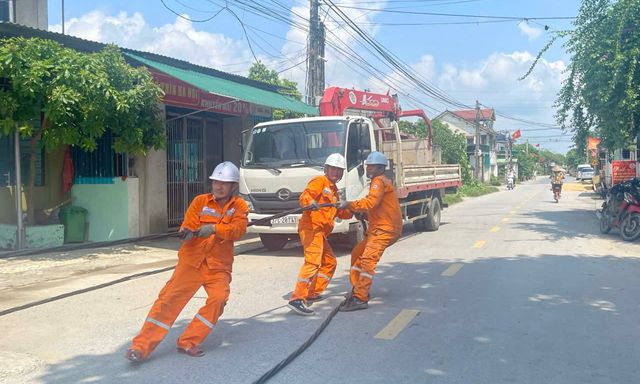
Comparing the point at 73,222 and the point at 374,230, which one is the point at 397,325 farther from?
the point at 73,222

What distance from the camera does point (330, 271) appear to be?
6.57 meters

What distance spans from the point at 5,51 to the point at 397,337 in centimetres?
731

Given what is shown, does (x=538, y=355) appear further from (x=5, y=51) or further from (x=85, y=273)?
(x=5, y=51)

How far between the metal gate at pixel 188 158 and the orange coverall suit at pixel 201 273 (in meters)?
8.47

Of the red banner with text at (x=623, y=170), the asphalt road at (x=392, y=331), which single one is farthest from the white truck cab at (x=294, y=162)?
the red banner with text at (x=623, y=170)

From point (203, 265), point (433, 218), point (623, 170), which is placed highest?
point (623, 170)

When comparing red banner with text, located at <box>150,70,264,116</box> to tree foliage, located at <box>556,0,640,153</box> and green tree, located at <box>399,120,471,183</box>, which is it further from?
green tree, located at <box>399,120,471,183</box>

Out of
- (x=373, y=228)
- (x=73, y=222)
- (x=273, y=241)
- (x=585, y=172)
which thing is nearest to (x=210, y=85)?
(x=273, y=241)

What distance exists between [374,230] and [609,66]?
28.6 ft

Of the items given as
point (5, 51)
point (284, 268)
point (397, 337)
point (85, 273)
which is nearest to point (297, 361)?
point (397, 337)

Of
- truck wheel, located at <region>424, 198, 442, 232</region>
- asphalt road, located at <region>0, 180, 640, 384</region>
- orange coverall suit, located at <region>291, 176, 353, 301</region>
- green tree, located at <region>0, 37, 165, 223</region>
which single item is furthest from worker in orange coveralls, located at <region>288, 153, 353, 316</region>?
truck wheel, located at <region>424, 198, 442, 232</region>

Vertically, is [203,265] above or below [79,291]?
above

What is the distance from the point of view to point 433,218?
14.3 m

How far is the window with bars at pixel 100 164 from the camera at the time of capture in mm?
12031
